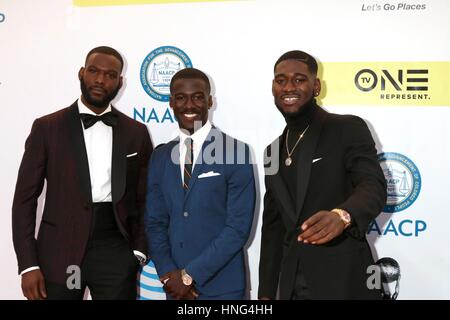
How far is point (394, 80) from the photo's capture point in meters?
3.21

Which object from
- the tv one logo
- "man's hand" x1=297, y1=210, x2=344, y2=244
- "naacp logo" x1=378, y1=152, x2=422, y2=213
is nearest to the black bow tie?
"man's hand" x1=297, y1=210, x2=344, y2=244

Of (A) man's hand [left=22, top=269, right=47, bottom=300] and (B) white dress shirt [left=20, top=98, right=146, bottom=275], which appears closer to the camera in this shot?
(A) man's hand [left=22, top=269, right=47, bottom=300]

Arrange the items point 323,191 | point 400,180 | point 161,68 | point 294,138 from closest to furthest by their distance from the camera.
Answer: point 323,191 < point 294,138 < point 400,180 < point 161,68

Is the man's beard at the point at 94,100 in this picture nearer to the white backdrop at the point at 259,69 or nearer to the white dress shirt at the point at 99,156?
the white dress shirt at the point at 99,156

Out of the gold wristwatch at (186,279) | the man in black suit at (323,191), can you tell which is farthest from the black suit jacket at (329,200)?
the gold wristwatch at (186,279)

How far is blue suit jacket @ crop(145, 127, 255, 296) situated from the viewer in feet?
8.07

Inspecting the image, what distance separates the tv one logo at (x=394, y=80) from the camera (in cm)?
319

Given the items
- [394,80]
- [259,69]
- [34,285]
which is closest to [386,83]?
[394,80]

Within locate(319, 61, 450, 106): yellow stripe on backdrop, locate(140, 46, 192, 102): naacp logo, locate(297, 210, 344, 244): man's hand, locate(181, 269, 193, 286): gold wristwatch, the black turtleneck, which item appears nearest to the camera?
locate(297, 210, 344, 244): man's hand

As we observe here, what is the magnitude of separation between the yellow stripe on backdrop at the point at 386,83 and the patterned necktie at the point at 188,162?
116 centimetres

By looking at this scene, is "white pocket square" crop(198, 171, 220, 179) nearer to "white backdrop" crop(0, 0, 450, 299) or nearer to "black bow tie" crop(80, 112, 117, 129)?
"black bow tie" crop(80, 112, 117, 129)

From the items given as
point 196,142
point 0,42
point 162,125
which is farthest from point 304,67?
point 0,42

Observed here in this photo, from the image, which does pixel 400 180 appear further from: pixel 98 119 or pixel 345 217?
pixel 98 119

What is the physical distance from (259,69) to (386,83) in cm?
91
